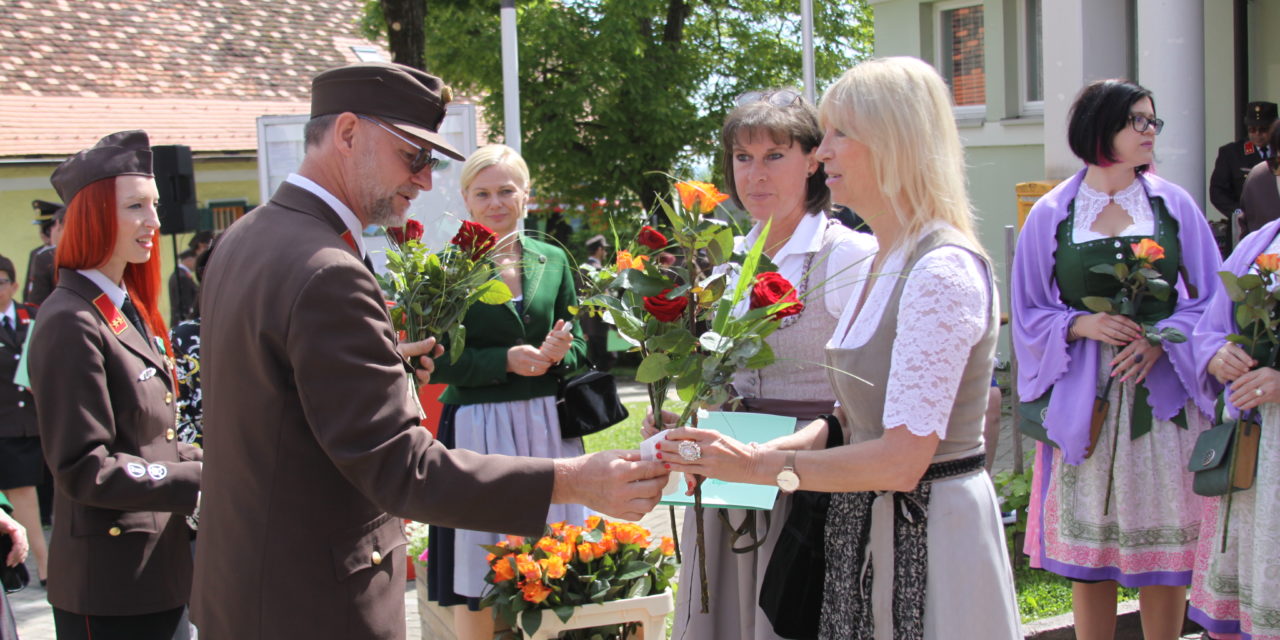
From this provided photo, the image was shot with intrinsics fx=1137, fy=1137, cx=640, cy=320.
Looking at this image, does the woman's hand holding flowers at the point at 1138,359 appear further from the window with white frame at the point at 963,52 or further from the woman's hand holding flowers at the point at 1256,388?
the window with white frame at the point at 963,52

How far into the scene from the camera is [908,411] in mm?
2473

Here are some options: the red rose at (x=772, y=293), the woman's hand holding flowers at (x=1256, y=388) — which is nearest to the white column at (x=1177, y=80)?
the woman's hand holding flowers at (x=1256, y=388)

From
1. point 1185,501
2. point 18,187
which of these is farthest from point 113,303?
point 18,187

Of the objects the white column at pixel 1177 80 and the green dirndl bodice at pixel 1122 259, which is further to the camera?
the white column at pixel 1177 80

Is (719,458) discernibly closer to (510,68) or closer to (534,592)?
(534,592)

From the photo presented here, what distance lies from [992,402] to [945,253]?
27.4 inches

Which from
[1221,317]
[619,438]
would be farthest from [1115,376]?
[619,438]

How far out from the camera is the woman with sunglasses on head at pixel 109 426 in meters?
3.15

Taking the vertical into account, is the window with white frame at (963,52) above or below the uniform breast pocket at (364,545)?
above

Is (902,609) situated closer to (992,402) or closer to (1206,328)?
(992,402)

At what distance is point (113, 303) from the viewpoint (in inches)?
135

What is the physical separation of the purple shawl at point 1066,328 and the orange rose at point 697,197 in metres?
2.21

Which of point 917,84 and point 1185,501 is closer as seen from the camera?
point 917,84

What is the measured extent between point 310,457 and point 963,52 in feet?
42.1
